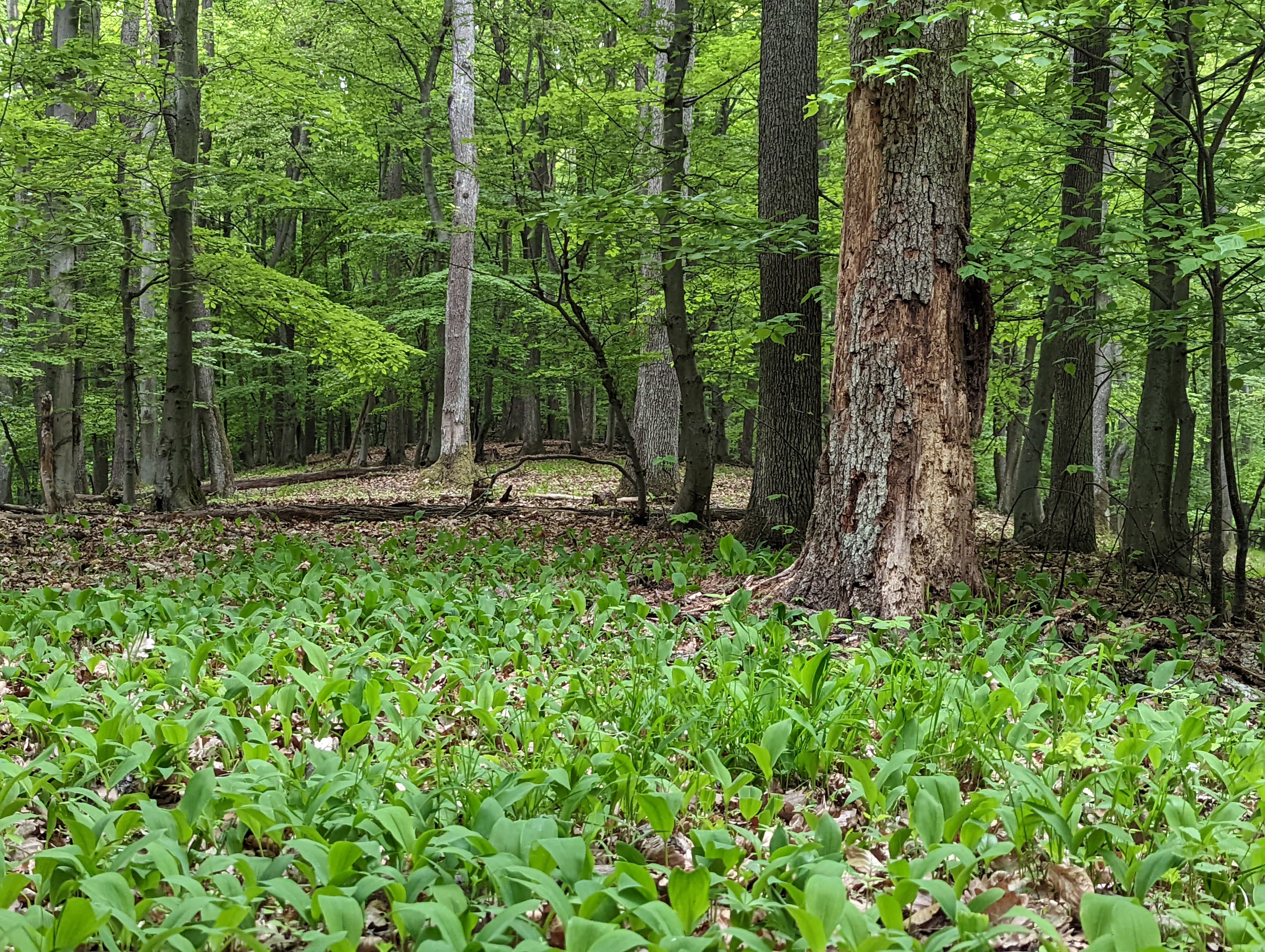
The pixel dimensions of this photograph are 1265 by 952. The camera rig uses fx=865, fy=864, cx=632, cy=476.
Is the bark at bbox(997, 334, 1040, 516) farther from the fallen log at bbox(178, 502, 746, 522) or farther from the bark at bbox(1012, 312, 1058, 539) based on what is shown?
the fallen log at bbox(178, 502, 746, 522)

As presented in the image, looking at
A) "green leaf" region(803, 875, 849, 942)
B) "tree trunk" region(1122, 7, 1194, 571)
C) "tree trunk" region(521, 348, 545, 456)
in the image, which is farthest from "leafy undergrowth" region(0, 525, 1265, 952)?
"tree trunk" region(521, 348, 545, 456)

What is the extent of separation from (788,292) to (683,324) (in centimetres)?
133

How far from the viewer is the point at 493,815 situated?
2.16 m

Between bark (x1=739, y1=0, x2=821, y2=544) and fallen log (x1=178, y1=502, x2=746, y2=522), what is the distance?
187cm

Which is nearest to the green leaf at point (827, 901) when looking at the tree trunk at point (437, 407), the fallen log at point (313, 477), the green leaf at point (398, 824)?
the green leaf at point (398, 824)

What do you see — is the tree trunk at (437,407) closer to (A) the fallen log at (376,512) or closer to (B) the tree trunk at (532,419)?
(B) the tree trunk at (532,419)

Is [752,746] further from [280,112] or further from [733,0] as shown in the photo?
[280,112]

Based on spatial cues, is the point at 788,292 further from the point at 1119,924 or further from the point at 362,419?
the point at 362,419

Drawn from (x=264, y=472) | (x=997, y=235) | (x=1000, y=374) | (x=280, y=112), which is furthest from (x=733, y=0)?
(x=264, y=472)

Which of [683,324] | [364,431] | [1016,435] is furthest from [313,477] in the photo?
[1016,435]

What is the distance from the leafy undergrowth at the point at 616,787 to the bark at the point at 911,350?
1.29 feet

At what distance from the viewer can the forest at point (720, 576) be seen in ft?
6.53

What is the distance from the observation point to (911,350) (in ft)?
14.8

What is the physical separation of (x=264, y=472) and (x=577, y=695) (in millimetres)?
23293
